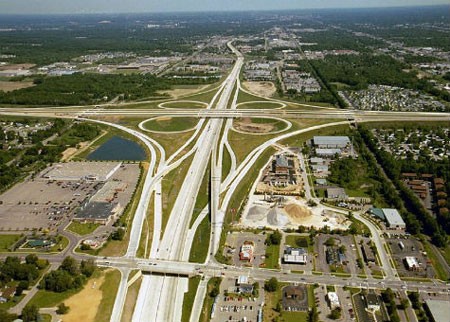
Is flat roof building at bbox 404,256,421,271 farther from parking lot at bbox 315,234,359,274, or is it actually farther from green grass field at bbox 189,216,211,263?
green grass field at bbox 189,216,211,263

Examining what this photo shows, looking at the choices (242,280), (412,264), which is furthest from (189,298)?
(412,264)

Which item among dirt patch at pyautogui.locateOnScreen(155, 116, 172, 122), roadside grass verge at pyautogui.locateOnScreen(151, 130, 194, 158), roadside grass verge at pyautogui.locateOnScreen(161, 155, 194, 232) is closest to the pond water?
roadside grass verge at pyautogui.locateOnScreen(151, 130, 194, 158)

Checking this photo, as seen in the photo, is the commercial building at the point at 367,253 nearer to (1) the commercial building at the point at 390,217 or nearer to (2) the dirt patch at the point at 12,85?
(1) the commercial building at the point at 390,217

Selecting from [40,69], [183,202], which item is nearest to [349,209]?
[183,202]

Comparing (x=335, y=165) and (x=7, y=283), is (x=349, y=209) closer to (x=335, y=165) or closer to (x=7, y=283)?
(x=335, y=165)

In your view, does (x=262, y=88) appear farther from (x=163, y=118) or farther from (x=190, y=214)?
(x=190, y=214)

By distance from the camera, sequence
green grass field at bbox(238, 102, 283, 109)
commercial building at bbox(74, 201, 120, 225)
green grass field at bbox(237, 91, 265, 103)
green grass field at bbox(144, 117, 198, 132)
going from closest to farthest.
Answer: commercial building at bbox(74, 201, 120, 225) → green grass field at bbox(144, 117, 198, 132) → green grass field at bbox(238, 102, 283, 109) → green grass field at bbox(237, 91, 265, 103)
